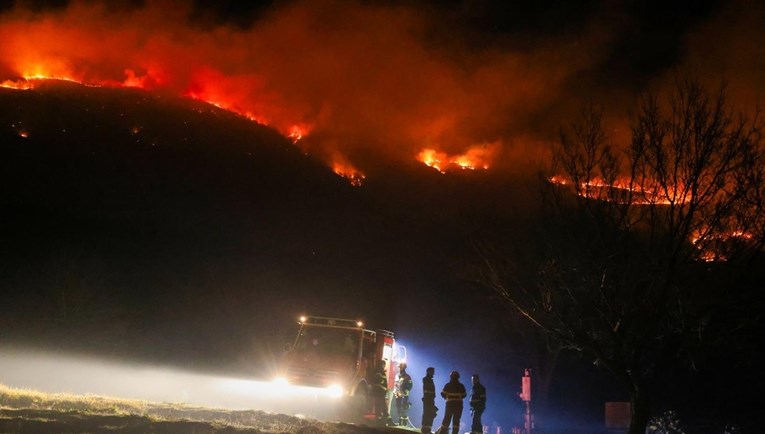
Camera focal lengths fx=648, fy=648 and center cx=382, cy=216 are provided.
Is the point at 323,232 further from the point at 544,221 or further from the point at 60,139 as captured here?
the point at 544,221

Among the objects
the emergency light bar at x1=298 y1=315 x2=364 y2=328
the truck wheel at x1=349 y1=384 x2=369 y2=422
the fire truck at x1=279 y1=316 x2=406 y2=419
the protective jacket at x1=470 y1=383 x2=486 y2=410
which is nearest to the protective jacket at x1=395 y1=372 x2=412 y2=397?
the fire truck at x1=279 y1=316 x2=406 y2=419

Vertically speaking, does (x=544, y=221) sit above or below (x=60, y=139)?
below

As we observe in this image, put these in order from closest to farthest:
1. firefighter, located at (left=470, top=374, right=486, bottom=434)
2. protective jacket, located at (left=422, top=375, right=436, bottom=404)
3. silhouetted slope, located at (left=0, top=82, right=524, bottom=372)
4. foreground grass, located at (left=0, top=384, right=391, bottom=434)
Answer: foreground grass, located at (left=0, top=384, right=391, bottom=434)
firefighter, located at (left=470, top=374, right=486, bottom=434)
protective jacket, located at (left=422, top=375, right=436, bottom=404)
silhouetted slope, located at (left=0, top=82, right=524, bottom=372)

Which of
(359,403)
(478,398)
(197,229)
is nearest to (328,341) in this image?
(359,403)

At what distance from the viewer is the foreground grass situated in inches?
388

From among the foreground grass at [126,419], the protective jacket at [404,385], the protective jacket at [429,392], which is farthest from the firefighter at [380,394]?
the foreground grass at [126,419]

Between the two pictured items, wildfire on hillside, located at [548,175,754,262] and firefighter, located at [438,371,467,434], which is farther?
firefighter, located at [438,371,467,434]

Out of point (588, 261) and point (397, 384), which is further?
point (397, 384)

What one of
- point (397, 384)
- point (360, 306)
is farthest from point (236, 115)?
point (397, 384)

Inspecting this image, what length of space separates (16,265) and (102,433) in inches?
1305

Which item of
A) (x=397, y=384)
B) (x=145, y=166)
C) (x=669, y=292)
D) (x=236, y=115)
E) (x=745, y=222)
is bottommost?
(x=397, y=384)

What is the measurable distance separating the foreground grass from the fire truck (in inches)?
142

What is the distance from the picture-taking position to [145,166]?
70.9 meters

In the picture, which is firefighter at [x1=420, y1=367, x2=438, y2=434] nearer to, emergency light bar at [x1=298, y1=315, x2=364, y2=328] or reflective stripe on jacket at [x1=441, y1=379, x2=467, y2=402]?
reflective stripe on jacket at [x1=441, y1=379, x2=467, y2=402]
